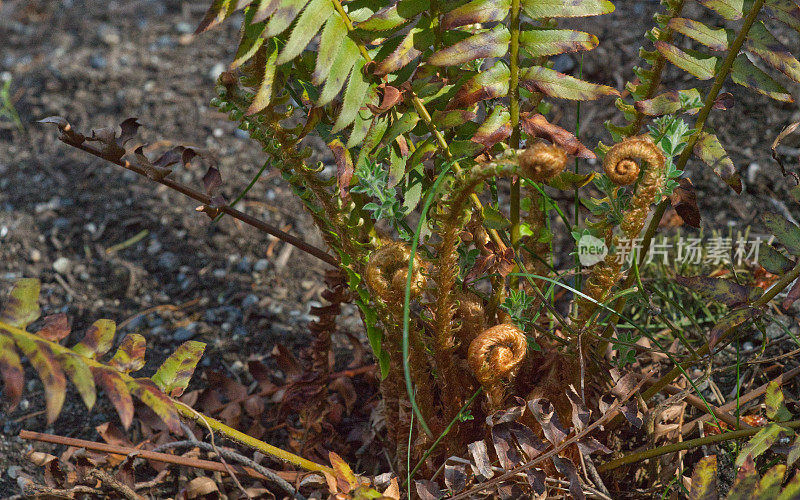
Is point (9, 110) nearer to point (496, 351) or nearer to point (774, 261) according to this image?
point (496, 351)

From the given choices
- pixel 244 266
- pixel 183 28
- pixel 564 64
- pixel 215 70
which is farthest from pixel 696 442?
pixel 183 28

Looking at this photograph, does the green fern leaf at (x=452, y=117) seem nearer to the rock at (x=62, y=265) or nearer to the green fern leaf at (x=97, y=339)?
the green fern leaf at (x=97, y=339)

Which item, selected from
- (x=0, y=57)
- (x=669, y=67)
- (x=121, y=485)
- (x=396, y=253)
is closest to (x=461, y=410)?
(x=396, y=253)

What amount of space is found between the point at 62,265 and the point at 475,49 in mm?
1863

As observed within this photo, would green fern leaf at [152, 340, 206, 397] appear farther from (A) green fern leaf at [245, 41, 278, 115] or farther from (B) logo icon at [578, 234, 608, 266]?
(B) logo icon at [578, 234, 608, 266]

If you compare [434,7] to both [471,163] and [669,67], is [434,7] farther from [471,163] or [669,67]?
[669,67]

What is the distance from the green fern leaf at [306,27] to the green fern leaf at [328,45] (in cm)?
2

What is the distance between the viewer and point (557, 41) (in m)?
1.22

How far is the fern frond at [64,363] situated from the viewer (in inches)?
38.8

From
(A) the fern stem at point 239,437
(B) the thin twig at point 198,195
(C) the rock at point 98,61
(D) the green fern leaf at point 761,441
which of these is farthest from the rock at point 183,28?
(D) the green fern leaf at point 761,441

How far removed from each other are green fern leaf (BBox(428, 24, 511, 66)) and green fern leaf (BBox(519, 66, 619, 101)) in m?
0.07

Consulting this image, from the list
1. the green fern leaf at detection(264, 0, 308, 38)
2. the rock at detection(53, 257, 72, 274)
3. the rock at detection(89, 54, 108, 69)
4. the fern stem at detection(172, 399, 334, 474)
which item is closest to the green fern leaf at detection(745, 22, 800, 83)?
the green fern leaf at detection(264, 0, 308, 38)

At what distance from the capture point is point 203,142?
291 centimetres

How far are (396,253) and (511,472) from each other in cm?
43
